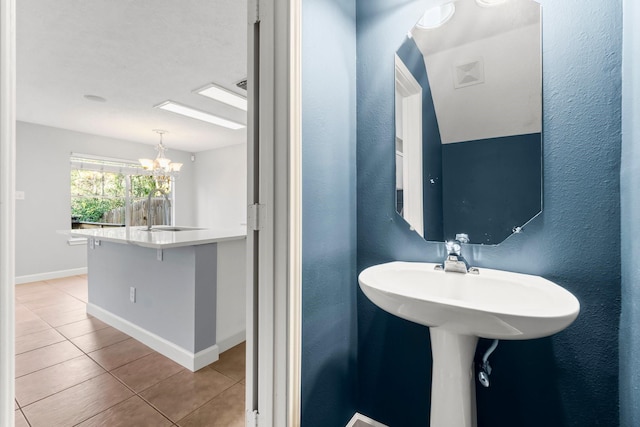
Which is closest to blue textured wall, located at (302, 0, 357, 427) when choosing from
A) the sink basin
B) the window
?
the sink basin

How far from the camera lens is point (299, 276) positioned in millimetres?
1099

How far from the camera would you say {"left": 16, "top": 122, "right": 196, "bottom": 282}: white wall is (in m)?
4.31

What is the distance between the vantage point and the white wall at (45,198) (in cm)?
431

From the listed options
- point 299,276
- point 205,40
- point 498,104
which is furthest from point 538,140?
point 205,40

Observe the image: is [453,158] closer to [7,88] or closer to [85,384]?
[7,88]

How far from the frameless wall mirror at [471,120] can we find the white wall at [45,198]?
551 cm

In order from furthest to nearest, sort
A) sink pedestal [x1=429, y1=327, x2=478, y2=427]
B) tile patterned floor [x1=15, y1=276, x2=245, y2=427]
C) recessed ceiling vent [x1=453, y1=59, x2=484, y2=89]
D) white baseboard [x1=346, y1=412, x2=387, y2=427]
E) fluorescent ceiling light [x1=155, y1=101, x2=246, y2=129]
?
fluorescent ceiling light [x1=155, y1=101, x2=246, y2=129]
tile patterned floor [x1=15, y1=276, x2=245, y2=427]
white baseboard [x1=346, y1=412, x2=387, y2=427]
recessed ceiling vent [x1=453, y1=59, x2=484, y2=89]
sink pedestal [x1=429, y1=327, x2=478, y2=427]

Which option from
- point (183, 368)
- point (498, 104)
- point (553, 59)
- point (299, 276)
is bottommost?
point (183, 368)

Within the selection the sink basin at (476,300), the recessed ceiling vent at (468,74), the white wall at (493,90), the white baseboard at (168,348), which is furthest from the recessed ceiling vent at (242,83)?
the sink basin at (476,300)

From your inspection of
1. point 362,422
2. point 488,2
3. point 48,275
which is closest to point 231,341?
point 362,422

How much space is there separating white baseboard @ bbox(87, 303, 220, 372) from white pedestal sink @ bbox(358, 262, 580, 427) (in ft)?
5.30

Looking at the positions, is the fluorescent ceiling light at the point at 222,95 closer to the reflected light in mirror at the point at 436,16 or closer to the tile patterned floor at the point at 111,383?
the reflected light in mirror at the point at 436,16

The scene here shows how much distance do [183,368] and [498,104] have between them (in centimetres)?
244

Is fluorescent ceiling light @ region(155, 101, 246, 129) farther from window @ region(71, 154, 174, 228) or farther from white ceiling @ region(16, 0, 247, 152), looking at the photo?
window @ region(71, 154, 174, 228)
